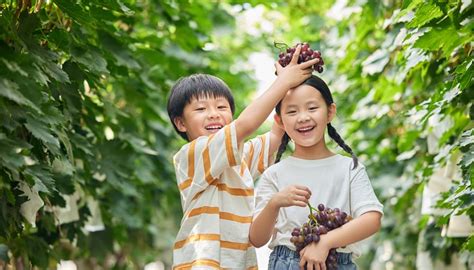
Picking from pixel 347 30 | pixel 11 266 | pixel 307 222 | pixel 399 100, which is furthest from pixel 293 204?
pixel 347 30

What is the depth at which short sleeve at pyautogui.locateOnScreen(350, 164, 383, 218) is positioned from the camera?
3330mm

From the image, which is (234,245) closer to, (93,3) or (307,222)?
(307,222)

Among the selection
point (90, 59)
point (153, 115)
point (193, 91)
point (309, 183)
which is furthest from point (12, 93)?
point (153, 115)

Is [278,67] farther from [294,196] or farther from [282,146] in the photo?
[294,196]

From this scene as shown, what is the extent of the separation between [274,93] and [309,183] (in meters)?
0.32

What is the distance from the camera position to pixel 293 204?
10.5ft

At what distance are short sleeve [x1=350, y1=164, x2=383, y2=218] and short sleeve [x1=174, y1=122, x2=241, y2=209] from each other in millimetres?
440

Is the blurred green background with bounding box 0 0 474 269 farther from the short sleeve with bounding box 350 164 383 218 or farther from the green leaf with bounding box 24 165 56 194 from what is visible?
the short sleeve with bounding box 350 164 383 218

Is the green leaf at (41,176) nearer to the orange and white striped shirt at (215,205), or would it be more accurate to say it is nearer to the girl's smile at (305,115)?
the orange and white striped shirt at (215,205)

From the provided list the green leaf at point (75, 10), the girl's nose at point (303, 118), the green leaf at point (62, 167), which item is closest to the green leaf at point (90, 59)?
the green leaf at point (75, 10)

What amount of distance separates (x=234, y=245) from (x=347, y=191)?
20.0 inches

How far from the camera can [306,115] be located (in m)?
3.42

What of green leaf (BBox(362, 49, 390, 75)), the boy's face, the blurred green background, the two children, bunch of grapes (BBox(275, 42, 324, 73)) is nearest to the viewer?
the two children

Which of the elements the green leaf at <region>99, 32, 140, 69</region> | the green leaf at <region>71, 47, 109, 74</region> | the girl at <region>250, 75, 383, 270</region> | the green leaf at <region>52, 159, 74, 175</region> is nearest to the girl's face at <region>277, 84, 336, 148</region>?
the girl at <region>250, 75, 383, 270</region>
